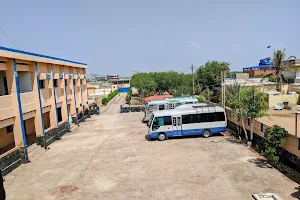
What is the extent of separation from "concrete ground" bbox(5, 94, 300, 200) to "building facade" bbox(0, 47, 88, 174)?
2268 mm

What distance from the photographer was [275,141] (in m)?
12.2

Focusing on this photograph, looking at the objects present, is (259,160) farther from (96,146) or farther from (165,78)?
(165,78)

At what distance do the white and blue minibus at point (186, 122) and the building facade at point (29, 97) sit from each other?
8890 millimetres

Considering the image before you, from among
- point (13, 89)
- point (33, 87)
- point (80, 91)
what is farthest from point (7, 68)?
point (80, 91)

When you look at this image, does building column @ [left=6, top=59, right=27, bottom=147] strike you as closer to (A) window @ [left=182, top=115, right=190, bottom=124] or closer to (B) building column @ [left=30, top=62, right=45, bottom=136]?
(B) building column @ [left=30, top=62, right=45, bottom=136]

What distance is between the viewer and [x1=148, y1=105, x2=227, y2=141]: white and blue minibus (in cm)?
1864

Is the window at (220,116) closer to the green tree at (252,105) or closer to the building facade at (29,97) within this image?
the green tree at (252,105)

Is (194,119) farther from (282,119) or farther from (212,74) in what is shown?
(212,74)

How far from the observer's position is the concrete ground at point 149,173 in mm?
10125

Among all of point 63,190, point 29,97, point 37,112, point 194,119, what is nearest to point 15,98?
point 29,97

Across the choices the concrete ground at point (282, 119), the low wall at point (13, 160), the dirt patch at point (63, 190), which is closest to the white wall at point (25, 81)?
the low wall at point (13, 160)

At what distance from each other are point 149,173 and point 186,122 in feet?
24.5

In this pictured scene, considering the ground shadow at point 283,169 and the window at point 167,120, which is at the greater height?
the window at point 167,120

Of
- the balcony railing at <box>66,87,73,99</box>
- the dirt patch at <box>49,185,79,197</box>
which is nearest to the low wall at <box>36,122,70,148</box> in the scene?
the balcony railing at <box>66,87,73,99</box>
